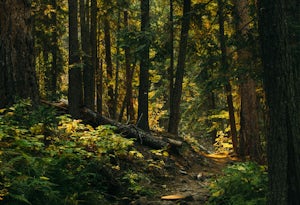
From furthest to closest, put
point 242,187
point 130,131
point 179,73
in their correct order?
point 179,73 < point 130,131 < point 242,187

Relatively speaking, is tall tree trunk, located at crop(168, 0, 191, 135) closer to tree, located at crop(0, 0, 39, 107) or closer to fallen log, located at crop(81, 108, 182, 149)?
fallen log, located at crop(81, 108, 182, 149)

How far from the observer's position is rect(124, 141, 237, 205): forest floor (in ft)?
28.0

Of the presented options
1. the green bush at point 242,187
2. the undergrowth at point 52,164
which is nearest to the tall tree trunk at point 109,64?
the undergrowth at point 52,164

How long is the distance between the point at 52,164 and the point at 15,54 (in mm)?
3128

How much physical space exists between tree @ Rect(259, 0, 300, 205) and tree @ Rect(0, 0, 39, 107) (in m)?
5.09

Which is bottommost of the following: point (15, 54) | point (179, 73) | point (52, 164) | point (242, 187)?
point (242, 187)

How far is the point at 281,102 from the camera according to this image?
564 cm

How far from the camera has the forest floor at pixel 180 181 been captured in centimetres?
853

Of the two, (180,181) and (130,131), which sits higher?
(130,131)

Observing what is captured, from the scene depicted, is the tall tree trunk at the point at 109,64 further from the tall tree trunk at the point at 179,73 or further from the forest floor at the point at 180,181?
the forest floor at the point at 180,181

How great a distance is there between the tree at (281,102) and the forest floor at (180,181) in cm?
293

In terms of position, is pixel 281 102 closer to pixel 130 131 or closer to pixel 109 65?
pixel 130 131

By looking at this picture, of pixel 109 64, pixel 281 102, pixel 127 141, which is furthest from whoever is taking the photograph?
pixel 109 64

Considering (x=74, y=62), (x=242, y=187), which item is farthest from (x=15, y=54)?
(x=74, y=62)
